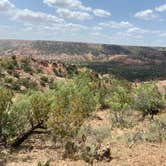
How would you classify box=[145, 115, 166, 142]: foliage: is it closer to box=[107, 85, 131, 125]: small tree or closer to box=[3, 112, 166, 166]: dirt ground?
box=[3, 112, 166, 166]: dirt ground

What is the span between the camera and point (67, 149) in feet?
81.3

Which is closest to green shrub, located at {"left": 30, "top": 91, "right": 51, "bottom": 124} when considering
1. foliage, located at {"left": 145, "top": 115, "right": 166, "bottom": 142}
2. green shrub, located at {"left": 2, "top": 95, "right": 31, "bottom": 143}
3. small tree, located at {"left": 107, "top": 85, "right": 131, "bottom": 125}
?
green shrub, located at {"left": 2, "top": 95, "right": 31, "bottom": 143}

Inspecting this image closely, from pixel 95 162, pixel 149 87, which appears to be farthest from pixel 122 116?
pixel 95 162

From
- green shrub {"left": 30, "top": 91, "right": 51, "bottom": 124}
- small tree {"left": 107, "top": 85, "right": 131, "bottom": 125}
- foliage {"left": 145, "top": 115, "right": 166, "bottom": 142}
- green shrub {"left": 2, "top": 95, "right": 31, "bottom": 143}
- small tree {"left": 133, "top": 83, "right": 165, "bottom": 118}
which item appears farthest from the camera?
small tree {"left": 133, "top": 83, "right": 165, "bottom": 118}

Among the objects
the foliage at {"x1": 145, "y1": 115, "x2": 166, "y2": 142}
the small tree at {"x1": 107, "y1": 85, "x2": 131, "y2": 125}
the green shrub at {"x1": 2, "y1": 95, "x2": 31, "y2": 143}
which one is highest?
the green shrub at {"x1": 2, "y1": 95, "x2": 31, "y2": 143}

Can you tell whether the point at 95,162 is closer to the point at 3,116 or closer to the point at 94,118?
the point at 3,116

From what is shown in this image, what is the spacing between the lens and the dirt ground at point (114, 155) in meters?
21.0

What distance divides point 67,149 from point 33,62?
79616 mm

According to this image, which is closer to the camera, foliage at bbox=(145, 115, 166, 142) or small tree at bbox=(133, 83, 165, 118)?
foliage at bbox=(145, 115, 166, 142)

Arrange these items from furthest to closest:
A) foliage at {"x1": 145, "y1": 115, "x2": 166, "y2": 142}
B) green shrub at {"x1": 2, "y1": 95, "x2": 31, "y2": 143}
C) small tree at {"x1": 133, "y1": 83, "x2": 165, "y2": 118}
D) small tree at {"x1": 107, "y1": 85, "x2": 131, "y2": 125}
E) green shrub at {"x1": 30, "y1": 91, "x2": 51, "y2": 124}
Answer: small tree at {"x1": 133, "y1": 83, "x2": 165, "y2": 118}, small tree at {"x1": 107, "y1": 85, "x2": 131, "y2": 125}, green shrub at {"x1": 30, "y1": 91, "x2": 51, "y2": 124}, foliage at {"x1": 145, "y1": 115, "x2": 166, "y2": 142}, green shrub at {"x1": 2, "y1": 95, "x2": 31, "y2": 143}

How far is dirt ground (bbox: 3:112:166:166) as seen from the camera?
827 inches

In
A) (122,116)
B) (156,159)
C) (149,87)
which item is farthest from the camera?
(149,87)

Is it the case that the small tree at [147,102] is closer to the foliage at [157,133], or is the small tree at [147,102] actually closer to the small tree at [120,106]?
the small tree at [120,106]

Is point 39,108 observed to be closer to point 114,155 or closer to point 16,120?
point 16,120
